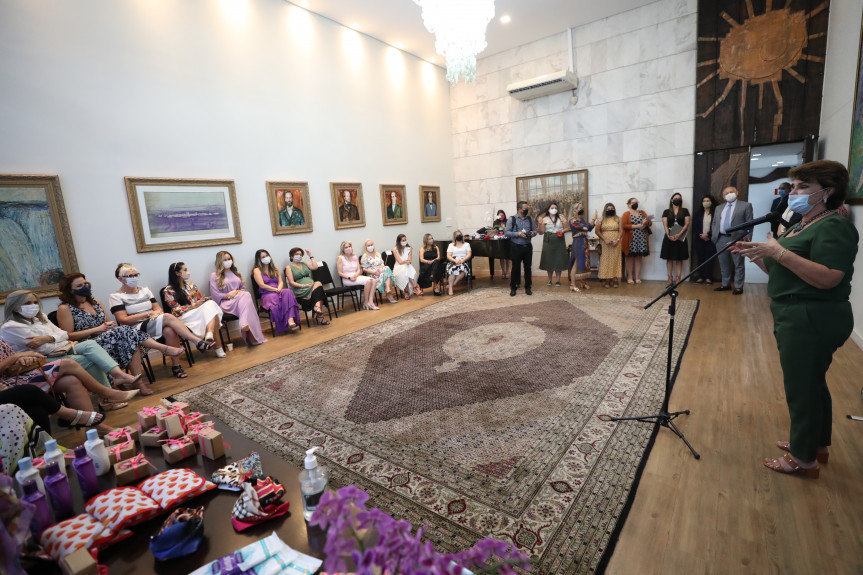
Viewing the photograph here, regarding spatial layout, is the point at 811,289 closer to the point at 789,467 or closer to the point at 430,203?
the point at 789,467

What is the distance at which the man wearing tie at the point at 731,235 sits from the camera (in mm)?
6102

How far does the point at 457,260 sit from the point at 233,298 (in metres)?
4.01

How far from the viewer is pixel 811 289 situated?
1.89 m

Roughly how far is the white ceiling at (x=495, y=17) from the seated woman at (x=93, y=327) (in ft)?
17.2

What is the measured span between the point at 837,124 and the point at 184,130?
26.7ft

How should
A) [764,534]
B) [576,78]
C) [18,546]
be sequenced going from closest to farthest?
[18,546], [764,534], [576,78]

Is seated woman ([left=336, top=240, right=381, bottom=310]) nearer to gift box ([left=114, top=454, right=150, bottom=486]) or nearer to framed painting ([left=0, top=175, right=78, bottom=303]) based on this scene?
framed painting ([left=0, top=175, right=78, bottom=303])

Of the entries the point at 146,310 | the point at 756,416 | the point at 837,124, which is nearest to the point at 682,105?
the point at 837,124

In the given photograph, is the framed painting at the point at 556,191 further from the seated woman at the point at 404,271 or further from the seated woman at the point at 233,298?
the seated woman at the point at 233,298

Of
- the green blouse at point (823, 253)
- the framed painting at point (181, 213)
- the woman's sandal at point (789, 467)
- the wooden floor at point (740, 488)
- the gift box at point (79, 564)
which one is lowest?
the wooden floor at point (740, 488)

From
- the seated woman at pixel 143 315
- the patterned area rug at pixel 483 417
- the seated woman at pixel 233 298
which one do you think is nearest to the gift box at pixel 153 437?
the patterned area rug at pixel 483 417

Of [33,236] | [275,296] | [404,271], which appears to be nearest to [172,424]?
[33,236]

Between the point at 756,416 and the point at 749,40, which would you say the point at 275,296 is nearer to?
the point at 756,416

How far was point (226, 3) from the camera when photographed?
5.52 metres
